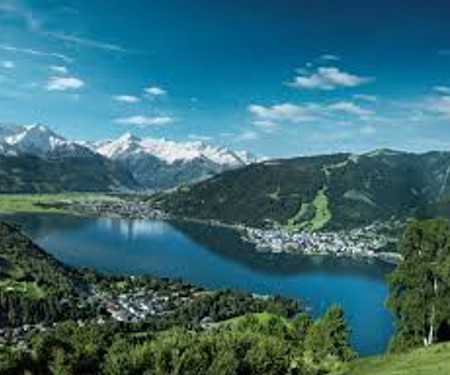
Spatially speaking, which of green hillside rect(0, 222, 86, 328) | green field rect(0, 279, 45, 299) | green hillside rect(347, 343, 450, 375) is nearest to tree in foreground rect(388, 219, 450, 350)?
green hillside rect(347, 343, 450, 375)

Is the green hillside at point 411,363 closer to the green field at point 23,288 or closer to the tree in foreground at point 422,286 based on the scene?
the tree in foreground at point 422,286

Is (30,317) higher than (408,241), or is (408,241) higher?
(408,241)

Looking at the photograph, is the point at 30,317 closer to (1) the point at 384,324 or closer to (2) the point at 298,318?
(1) the point at 384,324

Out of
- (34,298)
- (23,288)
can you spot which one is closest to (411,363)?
(34,298)

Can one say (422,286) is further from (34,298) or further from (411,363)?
(34,298)

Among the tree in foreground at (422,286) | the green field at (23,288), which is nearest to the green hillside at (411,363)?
the tree in foreground at (422,286)

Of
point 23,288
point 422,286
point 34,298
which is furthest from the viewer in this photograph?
point 23,288

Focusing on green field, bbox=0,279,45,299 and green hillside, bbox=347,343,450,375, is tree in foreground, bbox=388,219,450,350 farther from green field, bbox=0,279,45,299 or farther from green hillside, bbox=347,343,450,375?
green field, bbox=0,279,45,299

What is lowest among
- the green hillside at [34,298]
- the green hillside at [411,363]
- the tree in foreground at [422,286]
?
the green hillside at [34,298]

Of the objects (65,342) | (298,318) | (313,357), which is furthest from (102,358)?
(298,318)
